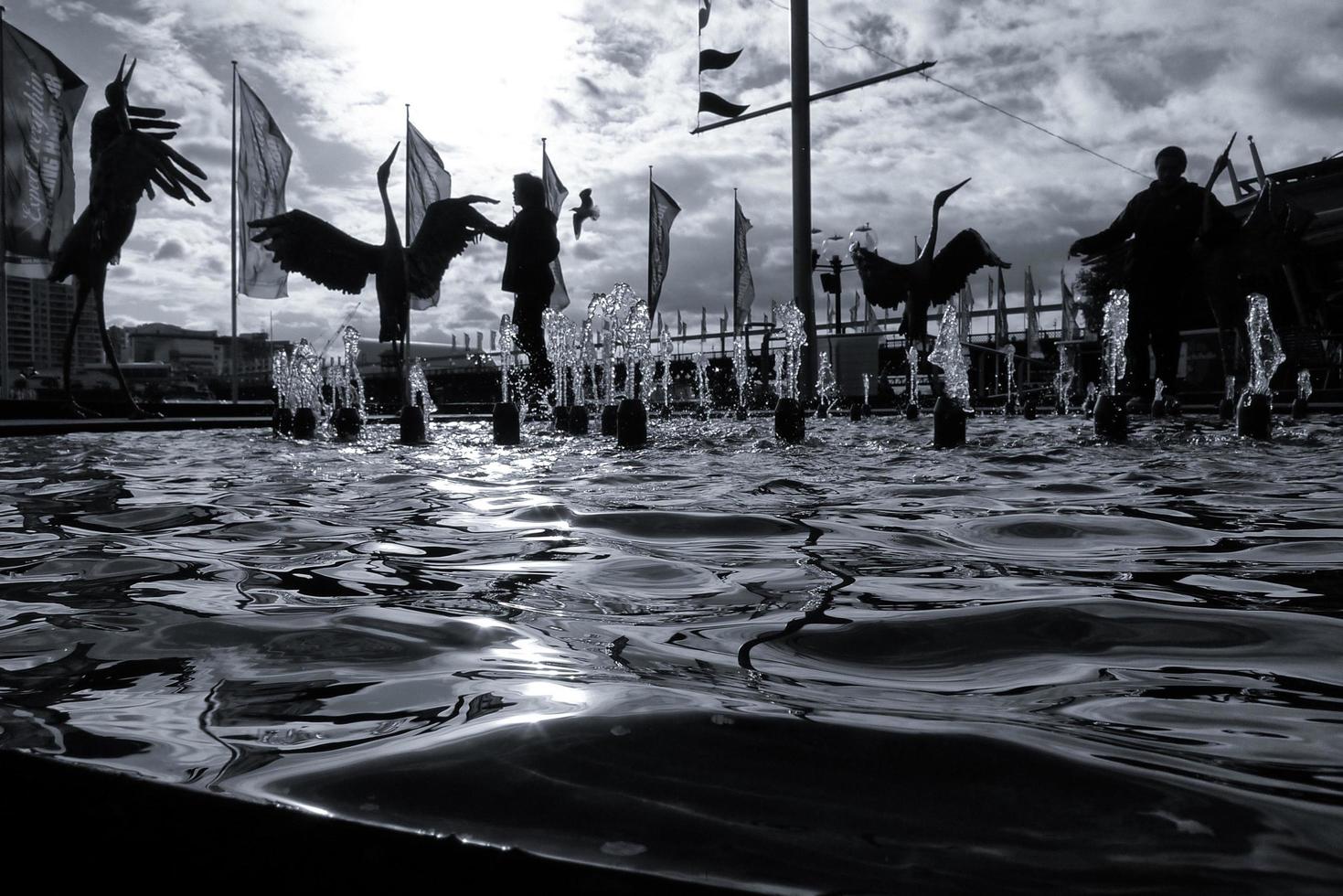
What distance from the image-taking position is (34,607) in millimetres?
1518

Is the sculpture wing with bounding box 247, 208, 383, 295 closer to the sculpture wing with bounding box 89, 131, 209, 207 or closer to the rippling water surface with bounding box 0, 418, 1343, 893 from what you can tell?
the sculpture wing with bounding box 89, 131, 209, 207

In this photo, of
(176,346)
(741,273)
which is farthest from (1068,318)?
(176,346)

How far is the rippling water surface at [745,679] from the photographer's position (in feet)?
2.17

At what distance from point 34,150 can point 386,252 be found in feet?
23.7

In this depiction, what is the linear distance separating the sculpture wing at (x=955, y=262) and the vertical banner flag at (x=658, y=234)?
1406 cm

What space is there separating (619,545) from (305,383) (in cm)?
1286

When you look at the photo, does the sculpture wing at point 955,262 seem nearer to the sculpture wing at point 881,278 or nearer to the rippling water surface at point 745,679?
the sculpture wing at point 881,278

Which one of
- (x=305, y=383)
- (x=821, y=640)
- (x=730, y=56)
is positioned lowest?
(x=821, y=640)

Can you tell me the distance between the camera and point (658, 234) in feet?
82.7

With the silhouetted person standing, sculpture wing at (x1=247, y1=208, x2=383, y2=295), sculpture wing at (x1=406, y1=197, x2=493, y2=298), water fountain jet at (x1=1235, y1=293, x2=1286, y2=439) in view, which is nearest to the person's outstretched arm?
water fountain jet at (x1=1235, y1=293, x2=1286, y2=439)

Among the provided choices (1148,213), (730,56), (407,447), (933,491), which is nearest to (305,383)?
(407,447)

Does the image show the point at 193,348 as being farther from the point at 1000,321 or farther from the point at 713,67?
the point at 713,67

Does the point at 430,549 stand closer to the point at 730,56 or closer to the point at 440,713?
the point at 440,713

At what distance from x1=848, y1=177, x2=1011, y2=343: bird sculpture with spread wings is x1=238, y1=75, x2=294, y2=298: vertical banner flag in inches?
498
